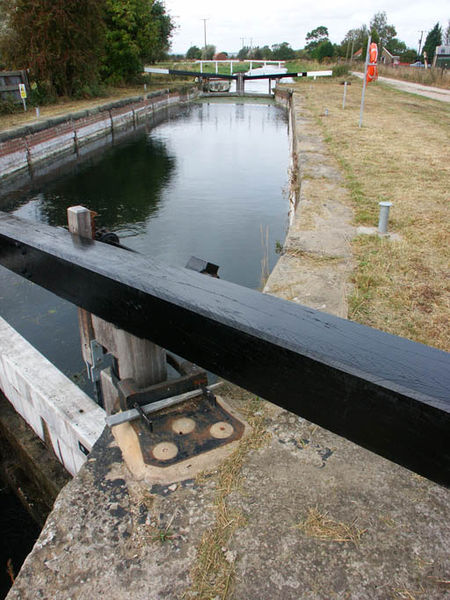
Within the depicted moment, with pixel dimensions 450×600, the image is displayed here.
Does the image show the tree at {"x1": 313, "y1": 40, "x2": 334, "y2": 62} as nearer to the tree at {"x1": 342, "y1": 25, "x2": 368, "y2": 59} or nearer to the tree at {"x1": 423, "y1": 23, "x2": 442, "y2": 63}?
the tree at {"x1": 342, "y1": 25, "x2": 368, "y2": 59}

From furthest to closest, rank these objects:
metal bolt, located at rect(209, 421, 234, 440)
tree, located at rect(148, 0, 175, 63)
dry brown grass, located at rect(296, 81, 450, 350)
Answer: tree, located at rect(148, 0, 175, 63), dry brown grass, located at rect(296, 81, 450, 350), metal bolt, located at rect(209, 421, 234, 440)

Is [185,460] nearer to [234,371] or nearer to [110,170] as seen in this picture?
[234,371]

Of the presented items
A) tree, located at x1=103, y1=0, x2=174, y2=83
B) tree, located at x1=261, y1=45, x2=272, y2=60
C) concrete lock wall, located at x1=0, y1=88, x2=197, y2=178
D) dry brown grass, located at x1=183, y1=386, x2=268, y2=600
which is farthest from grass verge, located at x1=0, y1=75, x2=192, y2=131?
tree, located at x1=261, y1=45, x2=272, y2=60

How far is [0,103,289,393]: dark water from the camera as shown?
7184 mm

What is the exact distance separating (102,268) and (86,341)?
1.85 metres

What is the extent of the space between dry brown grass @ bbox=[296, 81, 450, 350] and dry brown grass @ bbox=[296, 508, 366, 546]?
1.89 m

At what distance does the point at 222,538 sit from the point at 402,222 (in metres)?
5.20

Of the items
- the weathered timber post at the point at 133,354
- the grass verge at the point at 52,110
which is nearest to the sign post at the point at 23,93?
the grass verge at the point at 52,110

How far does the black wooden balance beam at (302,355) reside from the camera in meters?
0.76

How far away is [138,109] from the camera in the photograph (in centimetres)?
2916

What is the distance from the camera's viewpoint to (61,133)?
19.0m

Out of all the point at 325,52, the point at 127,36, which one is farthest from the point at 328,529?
the point at 325,52

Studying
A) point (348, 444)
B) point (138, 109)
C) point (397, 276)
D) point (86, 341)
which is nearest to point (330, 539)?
point (348, 444)

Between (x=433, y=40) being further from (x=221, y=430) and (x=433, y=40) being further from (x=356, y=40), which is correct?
(x=221, y=430)
